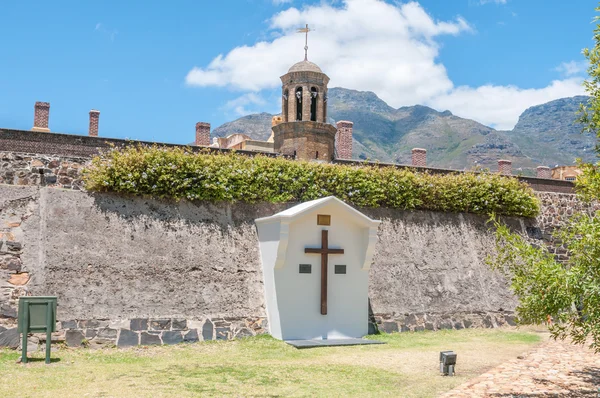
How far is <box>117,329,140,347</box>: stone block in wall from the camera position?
37.1 ft

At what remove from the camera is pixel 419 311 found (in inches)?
572

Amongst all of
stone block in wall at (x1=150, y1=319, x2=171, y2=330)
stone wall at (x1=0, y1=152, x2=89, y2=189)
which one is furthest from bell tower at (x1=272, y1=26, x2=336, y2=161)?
stone block in wall at (x1=150, y1=319, x2=171, y2=330)

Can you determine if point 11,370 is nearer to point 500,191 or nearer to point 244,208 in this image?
point 244,208

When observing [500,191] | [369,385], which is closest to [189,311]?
[369,385]

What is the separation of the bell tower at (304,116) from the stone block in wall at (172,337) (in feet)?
43.9

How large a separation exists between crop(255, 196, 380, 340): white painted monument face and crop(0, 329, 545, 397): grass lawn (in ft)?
2.91

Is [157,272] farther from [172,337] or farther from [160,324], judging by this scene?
[172,337]

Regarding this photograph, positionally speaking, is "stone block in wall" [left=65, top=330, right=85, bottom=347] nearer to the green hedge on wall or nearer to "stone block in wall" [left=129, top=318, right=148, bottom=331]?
"stone block in wall" [left=129, top=318, right=148, bottom=331]

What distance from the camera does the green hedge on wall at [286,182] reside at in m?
13.0

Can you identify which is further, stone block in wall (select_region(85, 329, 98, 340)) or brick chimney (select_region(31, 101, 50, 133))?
brick chimney (select_region(31, 101, 50, 133))

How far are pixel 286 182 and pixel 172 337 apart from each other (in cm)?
497

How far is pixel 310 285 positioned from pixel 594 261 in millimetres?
6787

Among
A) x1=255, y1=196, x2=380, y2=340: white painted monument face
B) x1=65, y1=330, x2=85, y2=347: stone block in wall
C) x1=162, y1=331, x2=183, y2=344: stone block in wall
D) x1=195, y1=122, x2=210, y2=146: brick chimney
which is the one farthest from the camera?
x1=195, y1=122, x2=210, y2=146: brick chimney

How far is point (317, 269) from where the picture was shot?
42.2 feet
